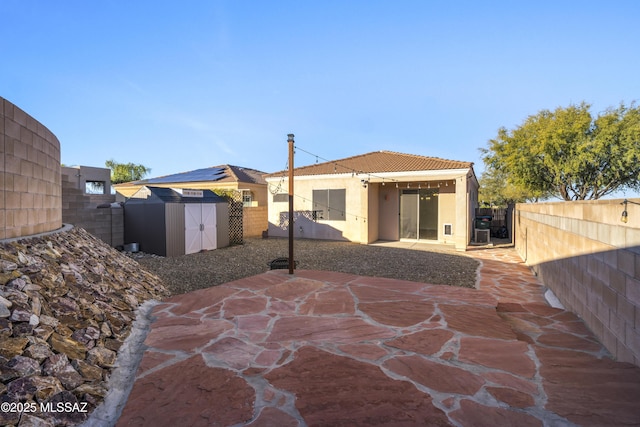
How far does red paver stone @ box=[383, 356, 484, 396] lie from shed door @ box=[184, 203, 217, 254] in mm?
9473

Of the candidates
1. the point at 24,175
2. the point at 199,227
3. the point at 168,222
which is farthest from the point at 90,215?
the point at 24,175

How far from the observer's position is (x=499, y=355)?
134 inches

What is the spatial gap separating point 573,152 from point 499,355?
59.6 ft

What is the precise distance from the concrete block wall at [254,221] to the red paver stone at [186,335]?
38.8ft

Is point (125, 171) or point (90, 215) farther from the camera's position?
point (125, 171)

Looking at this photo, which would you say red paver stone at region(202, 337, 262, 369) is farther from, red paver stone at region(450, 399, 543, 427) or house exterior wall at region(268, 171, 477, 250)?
house exterior wall at region(268, 171, 477, 250)

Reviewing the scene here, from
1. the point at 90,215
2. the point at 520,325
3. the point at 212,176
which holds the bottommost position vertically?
the point at 520,325

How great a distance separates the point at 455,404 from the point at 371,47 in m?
11.1

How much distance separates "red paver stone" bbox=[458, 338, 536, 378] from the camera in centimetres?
314

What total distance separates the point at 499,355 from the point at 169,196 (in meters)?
10.6

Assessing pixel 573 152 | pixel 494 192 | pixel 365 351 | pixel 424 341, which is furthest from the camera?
pixel 494 192

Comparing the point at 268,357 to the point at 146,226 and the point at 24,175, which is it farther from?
the point at 146,226

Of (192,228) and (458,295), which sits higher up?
(192,228)

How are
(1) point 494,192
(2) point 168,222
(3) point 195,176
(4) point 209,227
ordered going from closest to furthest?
1. (2) point 168,222
2. (4) point 209,227
3. (3) point 195,176
4. (1) point 494,192
